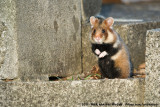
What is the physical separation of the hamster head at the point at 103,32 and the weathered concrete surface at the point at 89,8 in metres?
1.13

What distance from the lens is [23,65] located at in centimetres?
540

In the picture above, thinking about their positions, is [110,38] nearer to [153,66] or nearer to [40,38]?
[40,38]

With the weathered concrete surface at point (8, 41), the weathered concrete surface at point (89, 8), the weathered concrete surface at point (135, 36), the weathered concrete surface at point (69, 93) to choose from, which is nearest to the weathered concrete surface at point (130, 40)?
the weathered concrete surface at point (135, 36)

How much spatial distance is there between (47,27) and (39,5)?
37cm

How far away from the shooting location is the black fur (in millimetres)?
5707

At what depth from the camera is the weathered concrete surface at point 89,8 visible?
6.83 metres

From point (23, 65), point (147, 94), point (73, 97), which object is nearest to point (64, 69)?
point (23, 65)

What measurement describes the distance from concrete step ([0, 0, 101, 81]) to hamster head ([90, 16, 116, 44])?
0.62 metres

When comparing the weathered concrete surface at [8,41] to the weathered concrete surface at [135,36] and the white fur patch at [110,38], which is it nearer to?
the white fur patch at [110,38]

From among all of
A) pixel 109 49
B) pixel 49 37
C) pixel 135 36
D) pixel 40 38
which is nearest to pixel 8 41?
pixel 40 38

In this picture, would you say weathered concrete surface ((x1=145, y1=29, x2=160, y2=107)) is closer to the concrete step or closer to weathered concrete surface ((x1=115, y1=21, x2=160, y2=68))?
the concrete step

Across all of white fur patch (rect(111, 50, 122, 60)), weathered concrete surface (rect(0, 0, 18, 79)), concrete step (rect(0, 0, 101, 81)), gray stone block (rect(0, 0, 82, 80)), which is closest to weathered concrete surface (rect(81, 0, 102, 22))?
concrete step (rect(0, 0, 101, 81))

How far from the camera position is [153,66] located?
4656 mm

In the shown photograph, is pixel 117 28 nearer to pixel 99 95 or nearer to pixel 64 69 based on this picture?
pixel 64 69
